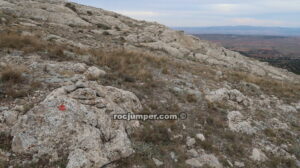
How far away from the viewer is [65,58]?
1026 cm

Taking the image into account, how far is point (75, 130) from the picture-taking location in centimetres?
542

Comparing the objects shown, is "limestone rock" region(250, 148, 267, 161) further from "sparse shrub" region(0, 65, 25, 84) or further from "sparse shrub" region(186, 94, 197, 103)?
"sparse shrub" region(0, 65, 25, 84)

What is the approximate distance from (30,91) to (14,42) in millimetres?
5372

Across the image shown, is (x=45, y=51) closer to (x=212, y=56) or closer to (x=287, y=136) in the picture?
(x=287, y=136)

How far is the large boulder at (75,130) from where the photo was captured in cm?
492

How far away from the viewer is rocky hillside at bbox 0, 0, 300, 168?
16.9ft

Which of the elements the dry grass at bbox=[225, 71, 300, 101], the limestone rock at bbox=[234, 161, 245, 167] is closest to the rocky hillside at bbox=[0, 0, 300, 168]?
the limestone rock at bbox=[234, 161, 245, 167]

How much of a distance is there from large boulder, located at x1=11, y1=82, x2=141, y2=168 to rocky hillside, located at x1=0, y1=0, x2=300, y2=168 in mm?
24

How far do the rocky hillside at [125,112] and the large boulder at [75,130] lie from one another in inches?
0.9

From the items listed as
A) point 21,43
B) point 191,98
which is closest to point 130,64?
point 191,98

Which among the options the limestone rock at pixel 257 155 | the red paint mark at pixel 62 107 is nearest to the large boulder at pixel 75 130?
the red paint mark at pixel 62 107

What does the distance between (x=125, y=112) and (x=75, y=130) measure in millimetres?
1912

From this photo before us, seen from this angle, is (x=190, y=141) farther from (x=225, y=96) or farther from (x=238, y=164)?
(x=225, y=96)

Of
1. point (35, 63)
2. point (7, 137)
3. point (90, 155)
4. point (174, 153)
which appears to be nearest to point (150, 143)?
point (174, 153)
